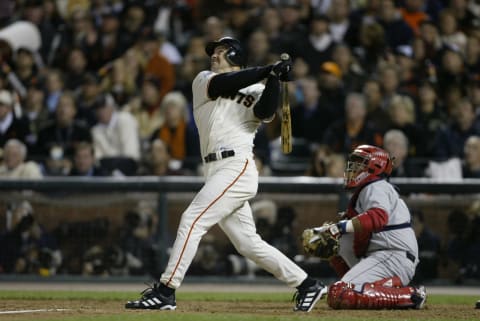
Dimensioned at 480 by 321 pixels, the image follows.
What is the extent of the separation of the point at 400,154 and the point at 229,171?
471 centimetres

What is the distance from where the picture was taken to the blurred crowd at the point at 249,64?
499 inches

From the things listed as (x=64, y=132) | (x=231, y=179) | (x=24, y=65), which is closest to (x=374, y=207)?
(x=231, y=179)

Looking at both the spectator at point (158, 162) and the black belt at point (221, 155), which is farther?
the spectator at point (158, 162)

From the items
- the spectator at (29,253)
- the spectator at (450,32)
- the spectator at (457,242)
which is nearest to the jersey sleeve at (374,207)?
the spectator at (457,242)

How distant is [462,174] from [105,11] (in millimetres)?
6529

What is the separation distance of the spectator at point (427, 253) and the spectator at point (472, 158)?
3.57ft

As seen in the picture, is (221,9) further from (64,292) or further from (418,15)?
(64,292)

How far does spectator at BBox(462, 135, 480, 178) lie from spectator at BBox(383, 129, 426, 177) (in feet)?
1.70

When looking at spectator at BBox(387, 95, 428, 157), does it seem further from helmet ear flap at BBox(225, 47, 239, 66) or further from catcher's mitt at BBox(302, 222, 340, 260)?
helmet ear flap at BBox(225, 47, 239, 66)

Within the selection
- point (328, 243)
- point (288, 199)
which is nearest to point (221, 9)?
point (288, 199)

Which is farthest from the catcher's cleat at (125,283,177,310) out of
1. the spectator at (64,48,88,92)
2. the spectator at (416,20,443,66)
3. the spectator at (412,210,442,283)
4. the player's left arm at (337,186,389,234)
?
the spectator at (416,20,443,66)

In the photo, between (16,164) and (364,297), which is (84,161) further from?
(364,297)

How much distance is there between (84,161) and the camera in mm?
12391

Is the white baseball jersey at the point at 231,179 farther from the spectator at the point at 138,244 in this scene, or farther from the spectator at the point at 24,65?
the spectator at the point at 24,65
